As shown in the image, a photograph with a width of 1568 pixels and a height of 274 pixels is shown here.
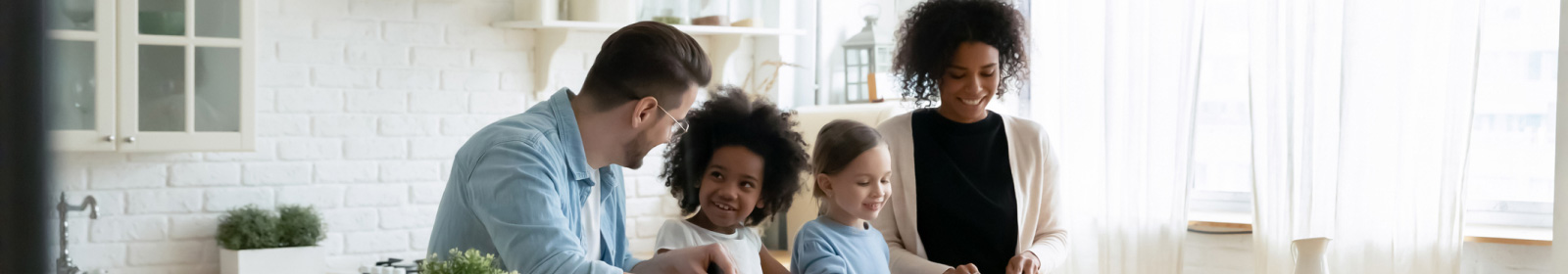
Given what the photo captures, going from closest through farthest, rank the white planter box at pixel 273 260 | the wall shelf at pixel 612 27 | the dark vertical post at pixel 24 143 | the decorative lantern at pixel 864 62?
1. the dark vertical post at pixel 24 143
2. the white planter box at pixel 273 260
3. the wall shelf at pixel 612 27
4. the decorative lantern at pixel 864 62

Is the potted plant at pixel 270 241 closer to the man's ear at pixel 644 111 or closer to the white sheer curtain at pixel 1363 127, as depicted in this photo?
the man's ear at pixel 644 111

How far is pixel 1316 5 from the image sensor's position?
2211 mm

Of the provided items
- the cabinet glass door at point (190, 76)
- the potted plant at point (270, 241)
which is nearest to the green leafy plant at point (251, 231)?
the potted plant at point (270, 241)

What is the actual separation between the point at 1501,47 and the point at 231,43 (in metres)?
2.52

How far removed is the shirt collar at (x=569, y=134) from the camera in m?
1.12

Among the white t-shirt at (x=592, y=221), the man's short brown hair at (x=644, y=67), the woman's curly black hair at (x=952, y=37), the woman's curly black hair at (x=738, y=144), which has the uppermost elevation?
the woman's curly black hair at (x=952, y=37)

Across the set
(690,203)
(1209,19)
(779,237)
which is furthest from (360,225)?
(1209,19)

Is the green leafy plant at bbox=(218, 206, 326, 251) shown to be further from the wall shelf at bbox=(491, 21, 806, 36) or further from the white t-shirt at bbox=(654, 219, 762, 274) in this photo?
the white t-shirt at bbox=(654, 219, 762, 274)

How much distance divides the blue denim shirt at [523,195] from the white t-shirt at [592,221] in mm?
87

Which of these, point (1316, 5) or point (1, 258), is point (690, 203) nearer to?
point (1, 258)

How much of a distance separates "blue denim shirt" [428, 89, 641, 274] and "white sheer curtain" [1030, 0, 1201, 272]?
1.68 meters

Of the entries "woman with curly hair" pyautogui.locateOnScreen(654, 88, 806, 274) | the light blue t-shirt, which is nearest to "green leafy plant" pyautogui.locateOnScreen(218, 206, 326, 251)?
"woman with curly hair" pyautogui.locateOnScreen(654, 88, 806, 274)

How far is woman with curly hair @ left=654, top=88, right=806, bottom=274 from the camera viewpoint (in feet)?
4.58

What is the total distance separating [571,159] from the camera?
1129 millimetres
